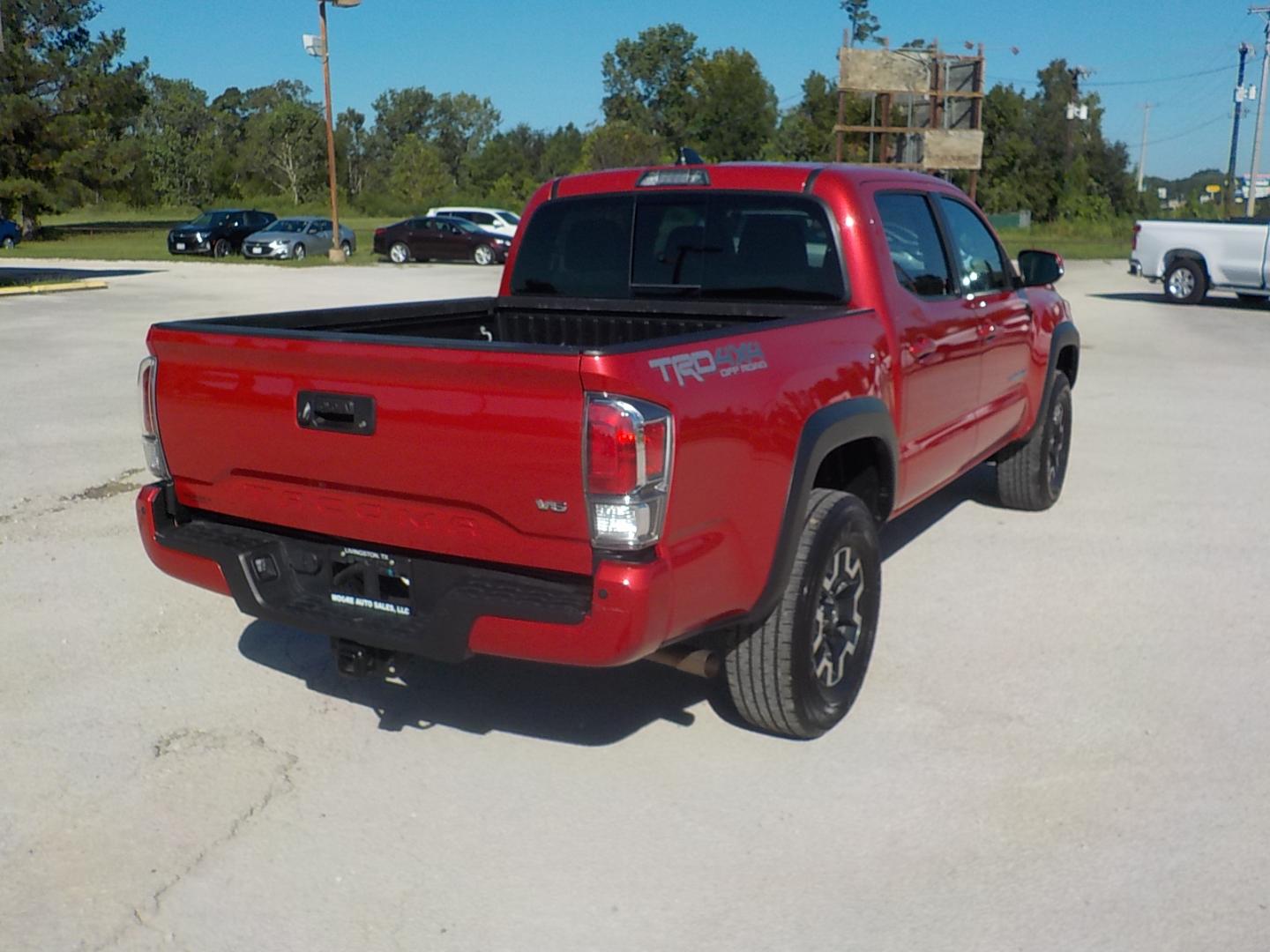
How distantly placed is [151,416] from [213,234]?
122ft

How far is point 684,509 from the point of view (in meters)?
3.46

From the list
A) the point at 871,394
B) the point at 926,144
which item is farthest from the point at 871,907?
the point at 926,144

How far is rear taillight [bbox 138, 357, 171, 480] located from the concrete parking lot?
0.92 metres

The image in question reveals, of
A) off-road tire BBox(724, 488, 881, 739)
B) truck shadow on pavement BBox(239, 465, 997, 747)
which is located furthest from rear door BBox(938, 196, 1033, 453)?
truck shadow on pavement BBox(239, 465, 997, 747)

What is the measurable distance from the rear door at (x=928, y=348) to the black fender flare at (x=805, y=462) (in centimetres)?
52

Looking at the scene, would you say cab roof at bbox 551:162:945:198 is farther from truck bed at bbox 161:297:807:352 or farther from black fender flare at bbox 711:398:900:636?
black fender flare at bbox 711:398:900:636

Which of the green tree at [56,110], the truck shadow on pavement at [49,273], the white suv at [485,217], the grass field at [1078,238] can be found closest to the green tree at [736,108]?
the grass field at [1078,238]

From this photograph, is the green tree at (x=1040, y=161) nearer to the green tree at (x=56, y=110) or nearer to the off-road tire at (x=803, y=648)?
the green tree at (x=56, y=110)

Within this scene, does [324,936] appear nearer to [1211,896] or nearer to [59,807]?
[59,807]

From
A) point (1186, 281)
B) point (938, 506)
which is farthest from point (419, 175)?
point (938, 506)

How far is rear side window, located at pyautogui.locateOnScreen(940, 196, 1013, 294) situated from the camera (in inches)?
231

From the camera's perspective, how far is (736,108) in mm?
85688

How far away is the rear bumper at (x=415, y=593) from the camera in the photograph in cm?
337

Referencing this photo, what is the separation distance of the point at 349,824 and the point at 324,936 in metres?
0.58
